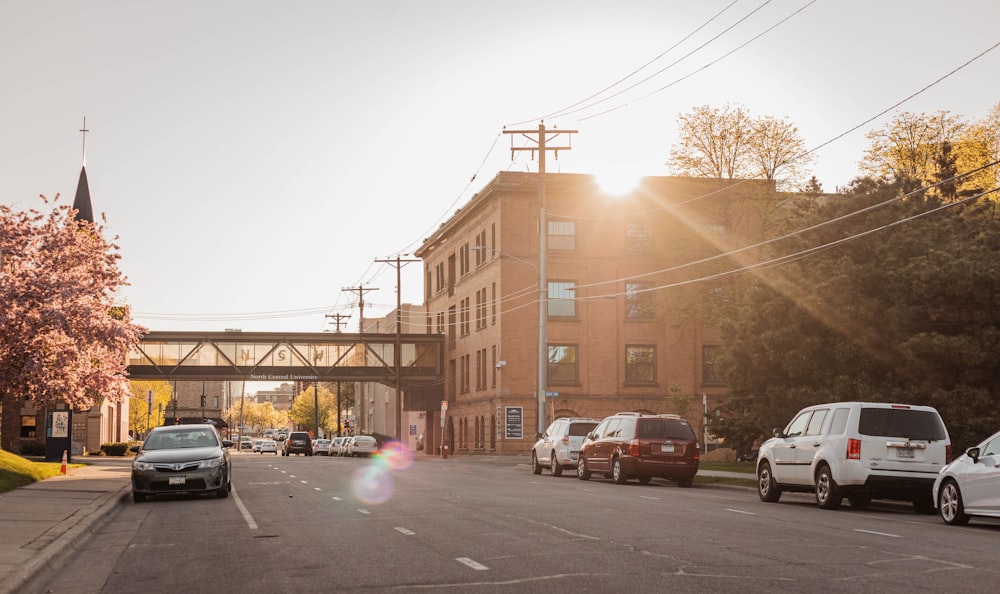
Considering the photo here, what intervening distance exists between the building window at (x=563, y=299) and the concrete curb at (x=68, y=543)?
43.1 meters

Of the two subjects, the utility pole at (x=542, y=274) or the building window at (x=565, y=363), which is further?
the building window at (x=565, y=363)

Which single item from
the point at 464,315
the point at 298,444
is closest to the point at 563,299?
the point at 464,315

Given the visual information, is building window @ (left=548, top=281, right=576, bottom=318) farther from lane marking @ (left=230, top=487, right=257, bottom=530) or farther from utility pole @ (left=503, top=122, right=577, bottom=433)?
lane marking @ (left=230, top=487, right=257, bottom=530)

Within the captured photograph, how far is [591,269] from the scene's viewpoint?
6538 centimetres

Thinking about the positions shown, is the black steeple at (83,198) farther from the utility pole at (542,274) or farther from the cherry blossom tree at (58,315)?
the utility pole at (542,274)

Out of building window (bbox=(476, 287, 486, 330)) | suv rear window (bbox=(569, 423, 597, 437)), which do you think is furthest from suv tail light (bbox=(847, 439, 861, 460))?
building window (bbox=(476, 287, 486, 330))

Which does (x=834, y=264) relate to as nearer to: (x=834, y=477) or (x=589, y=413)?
(x=834, y=477)

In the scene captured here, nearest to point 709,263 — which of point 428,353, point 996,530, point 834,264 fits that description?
point 834,264

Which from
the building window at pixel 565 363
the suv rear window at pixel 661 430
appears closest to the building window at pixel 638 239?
the building window at pixel 565 363

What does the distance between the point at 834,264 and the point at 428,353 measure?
52312 millimetres

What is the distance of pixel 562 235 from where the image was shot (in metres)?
65.5

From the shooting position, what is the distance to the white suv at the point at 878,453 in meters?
20.2

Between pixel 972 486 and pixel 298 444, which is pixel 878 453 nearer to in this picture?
pixel 972 486

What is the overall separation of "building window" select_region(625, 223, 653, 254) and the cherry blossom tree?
97.0ft
